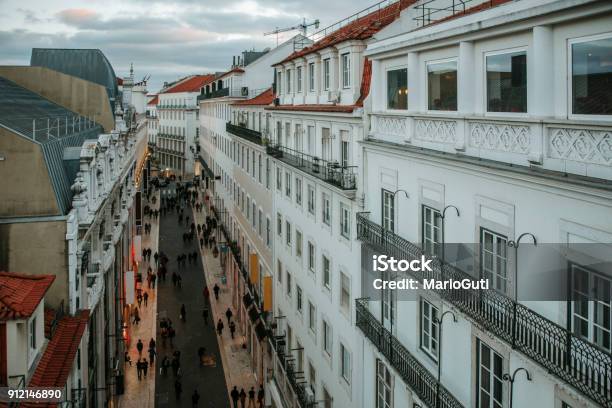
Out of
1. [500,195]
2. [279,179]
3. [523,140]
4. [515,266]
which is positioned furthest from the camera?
[279,179]

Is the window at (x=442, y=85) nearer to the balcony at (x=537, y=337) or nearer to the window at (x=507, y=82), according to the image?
the window at (x=507, y=82)

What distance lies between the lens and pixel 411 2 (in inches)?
909

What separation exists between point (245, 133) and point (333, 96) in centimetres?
2144

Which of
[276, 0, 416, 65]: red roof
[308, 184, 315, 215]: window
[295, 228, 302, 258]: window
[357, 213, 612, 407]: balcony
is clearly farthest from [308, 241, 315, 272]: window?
[357, 213, 612, 407]: balcony

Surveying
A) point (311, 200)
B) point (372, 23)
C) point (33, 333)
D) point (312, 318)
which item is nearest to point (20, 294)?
point (33, 333)

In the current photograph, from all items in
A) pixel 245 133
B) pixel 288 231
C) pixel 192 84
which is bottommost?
pixel 288 231

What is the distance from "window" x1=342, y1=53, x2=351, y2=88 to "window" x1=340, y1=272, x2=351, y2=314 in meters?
6.96

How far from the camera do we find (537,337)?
10.7 meters

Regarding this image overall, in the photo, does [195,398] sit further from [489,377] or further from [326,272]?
[489,377]

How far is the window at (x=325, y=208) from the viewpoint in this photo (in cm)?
2427

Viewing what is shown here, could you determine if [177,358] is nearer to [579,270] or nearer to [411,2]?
[411,2]

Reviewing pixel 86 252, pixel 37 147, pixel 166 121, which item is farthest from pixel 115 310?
pixel 166 121

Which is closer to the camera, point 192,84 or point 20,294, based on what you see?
point 20,294

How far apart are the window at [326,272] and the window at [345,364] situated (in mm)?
2774
